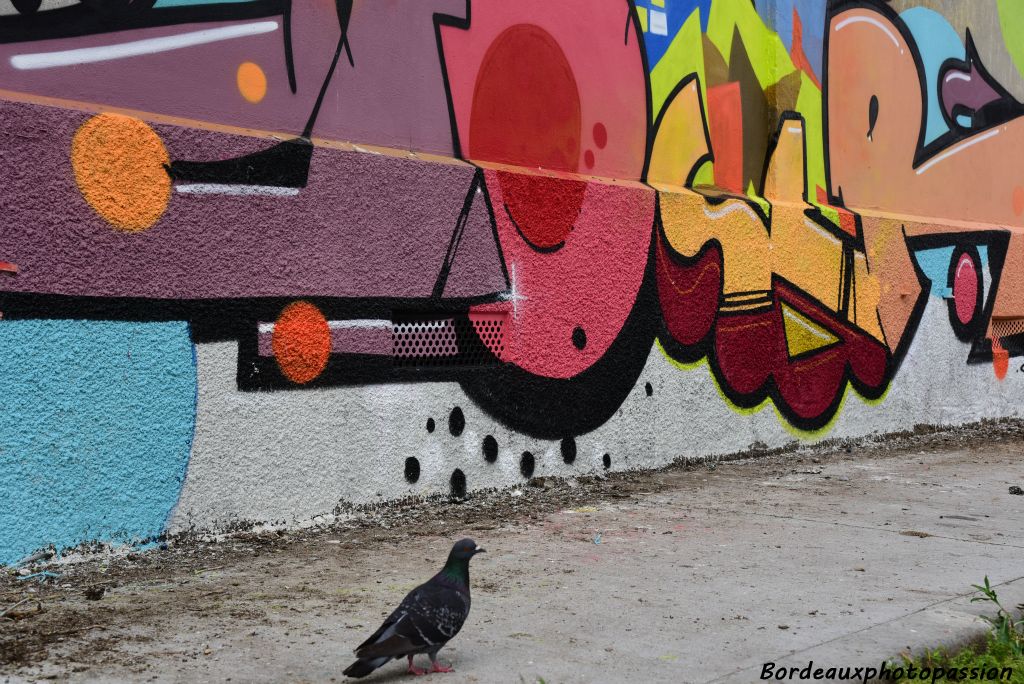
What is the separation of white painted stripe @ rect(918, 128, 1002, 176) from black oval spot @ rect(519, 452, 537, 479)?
20.0 ft

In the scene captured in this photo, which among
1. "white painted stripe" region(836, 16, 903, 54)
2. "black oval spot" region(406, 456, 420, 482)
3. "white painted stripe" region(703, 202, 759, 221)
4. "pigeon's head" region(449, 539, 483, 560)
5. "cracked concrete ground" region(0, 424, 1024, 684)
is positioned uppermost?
"white painted stripe" region(836, 16, 903, 54)

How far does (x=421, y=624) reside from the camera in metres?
3.39

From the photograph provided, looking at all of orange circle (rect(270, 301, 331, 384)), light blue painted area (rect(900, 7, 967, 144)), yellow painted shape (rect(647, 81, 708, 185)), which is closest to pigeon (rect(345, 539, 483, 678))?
orange circle (rect(270, 301, 331, 384))

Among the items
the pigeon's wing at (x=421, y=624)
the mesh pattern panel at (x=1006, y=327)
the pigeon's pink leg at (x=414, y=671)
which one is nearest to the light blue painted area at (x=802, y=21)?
the mesh pattern panel at (x=1006, y=327)

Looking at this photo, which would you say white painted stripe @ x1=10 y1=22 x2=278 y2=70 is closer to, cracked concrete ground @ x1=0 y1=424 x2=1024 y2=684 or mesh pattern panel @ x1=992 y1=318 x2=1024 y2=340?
cracked concrete ground @ x1=0 y1=424 x2=1024 y2=684

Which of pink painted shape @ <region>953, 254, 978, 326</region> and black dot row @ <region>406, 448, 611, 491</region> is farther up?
pink painted shape @ <region>953, 254, 978, 326</region>

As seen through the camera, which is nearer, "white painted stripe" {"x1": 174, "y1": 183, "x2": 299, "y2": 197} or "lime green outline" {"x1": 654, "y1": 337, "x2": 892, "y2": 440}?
"white painted stripe" {"x1": 174, "y1": 183, "x2": 299, "y2": 197}

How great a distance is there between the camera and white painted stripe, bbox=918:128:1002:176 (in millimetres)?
10922

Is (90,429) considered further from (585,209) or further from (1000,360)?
(1000,360)

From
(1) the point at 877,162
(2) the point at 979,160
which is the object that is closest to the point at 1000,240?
(2) the point at 979,160

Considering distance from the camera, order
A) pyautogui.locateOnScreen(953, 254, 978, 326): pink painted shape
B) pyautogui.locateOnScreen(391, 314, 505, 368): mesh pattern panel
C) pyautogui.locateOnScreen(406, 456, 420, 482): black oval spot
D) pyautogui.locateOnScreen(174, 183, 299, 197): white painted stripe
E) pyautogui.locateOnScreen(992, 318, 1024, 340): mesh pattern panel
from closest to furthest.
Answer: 1. pyautogui.locateOnScreen(174, 183, 299, 197): white painted stripe
2. pyautogui.locateOnScreen(406, 456, 420, 482): black oval spot
3. pyautogui.locateOnScreen(391, 314, 505, 368): mesh pattern panel
4. pyautogui.locateOnScreen(953, 254, 978, 326): pink painted shape
5. pyautogui.locateOnScreen(992, 318, 1024, 340): mesh pattern panel

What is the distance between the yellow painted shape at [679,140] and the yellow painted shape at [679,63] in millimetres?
97

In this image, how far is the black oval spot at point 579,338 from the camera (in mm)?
7402

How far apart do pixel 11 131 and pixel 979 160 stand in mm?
10261
